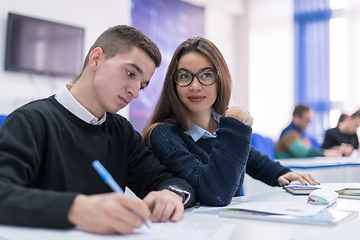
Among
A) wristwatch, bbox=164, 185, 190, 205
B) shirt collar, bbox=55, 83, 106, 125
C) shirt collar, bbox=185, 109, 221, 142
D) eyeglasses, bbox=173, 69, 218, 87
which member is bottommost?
wristwatch, bbox=164, 185, 190, 205

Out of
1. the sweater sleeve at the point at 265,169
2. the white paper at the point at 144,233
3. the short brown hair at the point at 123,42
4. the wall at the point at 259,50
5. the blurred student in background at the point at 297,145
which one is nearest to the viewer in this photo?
the white paper at the point at 144,233

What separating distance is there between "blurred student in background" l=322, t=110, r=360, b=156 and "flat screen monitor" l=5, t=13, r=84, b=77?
11.0 feet

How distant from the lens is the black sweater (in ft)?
2.20

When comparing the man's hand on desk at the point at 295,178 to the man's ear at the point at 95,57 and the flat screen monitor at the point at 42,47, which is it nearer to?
the man's ear at the point at 95,57

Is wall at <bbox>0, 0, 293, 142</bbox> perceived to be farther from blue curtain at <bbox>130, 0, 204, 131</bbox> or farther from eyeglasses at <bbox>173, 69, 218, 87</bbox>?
eyeglasses at <bbox>173, 69, 218, 87</bbox>

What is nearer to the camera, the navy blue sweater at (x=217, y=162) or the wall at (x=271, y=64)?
the navy blue sweater at (x=217, y=162)

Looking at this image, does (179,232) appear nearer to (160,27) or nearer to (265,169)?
(265,169)

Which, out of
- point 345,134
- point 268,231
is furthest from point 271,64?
point 268,231

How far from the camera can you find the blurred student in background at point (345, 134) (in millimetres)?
4466

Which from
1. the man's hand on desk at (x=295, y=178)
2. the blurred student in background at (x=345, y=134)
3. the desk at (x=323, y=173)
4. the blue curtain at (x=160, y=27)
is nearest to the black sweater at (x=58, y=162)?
the man's hand on desk at (x=295, y=178)

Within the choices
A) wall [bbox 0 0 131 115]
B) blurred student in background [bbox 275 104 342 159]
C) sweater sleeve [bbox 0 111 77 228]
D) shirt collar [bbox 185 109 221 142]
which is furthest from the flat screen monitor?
sweater sleeve [bbox 0 111 77 228]

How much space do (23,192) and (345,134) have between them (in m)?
4.57

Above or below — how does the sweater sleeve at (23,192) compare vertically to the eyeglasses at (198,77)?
below

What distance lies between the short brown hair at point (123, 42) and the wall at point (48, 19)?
2830mm
